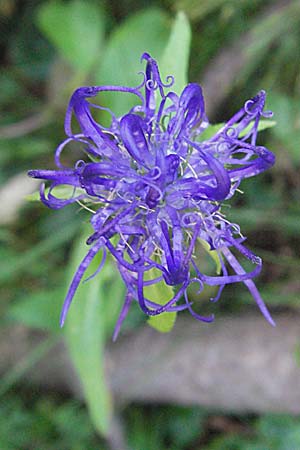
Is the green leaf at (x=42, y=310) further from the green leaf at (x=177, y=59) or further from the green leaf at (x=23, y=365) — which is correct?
the green leaf at (x=177, y=59)

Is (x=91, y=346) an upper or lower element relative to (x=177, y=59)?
lower

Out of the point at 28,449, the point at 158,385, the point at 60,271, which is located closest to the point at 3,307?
the point at 60,271

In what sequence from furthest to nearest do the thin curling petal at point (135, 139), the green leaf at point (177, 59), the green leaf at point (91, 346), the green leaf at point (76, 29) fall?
the green leaf at point (76, 29)
the green leaf at point (91, 346)
the green leaf at point (177, 59)
the thin curling petal at point (135, 139)

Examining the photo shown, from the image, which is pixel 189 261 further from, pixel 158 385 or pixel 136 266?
pixel 158 385

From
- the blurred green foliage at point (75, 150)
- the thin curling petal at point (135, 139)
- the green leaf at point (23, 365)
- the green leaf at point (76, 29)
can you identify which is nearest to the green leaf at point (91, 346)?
the blurred green foliage at point (75, 150)

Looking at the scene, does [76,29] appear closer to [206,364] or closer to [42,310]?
[42,310]

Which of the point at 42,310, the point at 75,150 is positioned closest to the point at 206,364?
the point at 42,310

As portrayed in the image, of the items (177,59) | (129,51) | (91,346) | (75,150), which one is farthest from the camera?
(75,150)
